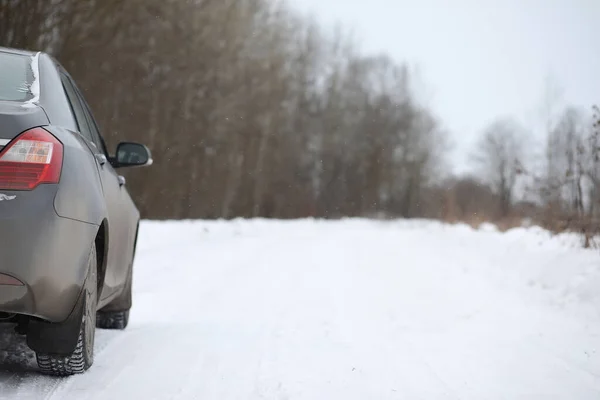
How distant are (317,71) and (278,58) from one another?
11455 mm

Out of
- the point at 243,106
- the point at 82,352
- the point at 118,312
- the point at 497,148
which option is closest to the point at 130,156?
the point at 118,312

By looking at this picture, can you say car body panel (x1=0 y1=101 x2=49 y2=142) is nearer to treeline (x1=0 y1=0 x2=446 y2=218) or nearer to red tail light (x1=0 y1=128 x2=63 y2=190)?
red tail light (x1=0 y1=128 x2=63 y2=190)

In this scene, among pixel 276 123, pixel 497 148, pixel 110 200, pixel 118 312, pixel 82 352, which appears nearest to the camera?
pixel 82 352

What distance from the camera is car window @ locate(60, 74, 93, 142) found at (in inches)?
179

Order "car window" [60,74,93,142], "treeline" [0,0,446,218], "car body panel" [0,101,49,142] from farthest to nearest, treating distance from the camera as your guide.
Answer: "treeline" [0,0,446,218]
"car window" [60,74,93,142]
"car body panel" [0,101,49,142]

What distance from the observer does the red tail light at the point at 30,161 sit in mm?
3402

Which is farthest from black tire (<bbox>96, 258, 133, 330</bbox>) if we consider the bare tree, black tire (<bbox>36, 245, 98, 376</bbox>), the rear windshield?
the bare tree

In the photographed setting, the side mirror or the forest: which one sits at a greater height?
the forest

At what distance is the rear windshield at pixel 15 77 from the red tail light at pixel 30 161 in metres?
0.38

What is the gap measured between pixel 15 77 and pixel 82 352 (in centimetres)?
148

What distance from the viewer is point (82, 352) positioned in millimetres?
4066

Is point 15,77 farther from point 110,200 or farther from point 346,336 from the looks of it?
point 346,336

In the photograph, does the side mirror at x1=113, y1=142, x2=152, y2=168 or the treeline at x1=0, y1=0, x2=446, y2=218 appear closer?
the side mirror at x1=113, y1=142, x2=152, y2=168

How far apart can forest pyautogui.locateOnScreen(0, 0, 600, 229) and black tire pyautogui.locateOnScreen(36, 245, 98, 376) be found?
9079mm
